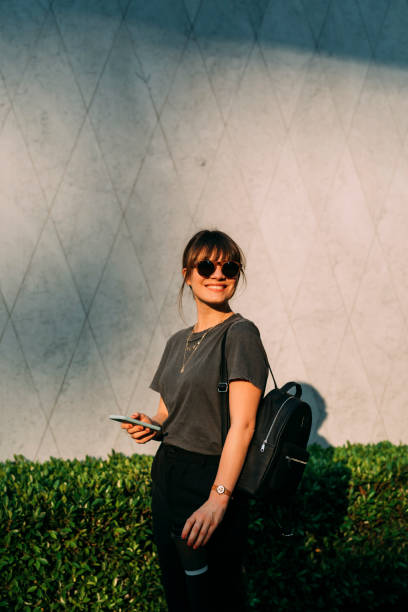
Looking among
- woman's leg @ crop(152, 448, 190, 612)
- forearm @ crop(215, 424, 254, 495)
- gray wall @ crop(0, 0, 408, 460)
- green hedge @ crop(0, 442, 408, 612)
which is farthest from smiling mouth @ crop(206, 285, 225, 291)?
gray wall @ crop(0, 0, 408, 460)

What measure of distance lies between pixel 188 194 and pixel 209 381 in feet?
9.75

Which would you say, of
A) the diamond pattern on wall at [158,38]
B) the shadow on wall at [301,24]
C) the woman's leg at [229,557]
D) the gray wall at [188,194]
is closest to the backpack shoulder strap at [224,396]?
the woman's leg at [229,557]

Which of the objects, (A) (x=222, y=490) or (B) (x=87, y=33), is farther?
(B) (x=87, y=33)

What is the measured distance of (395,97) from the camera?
17.1ft

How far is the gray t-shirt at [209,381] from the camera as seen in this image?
1.79 m

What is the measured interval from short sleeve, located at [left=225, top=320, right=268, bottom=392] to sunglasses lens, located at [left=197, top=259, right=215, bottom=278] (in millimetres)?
208

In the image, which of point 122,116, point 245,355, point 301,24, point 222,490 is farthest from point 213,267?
point 301,24

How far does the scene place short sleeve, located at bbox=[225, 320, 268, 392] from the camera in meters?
1.76

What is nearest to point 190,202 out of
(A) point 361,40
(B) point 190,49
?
(B) point 190,49

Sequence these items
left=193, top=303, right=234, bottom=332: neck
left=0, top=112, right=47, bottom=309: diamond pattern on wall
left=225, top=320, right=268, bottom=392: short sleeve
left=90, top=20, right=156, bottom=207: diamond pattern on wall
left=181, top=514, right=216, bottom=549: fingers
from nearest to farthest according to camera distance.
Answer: left=181, top=514, right=216, bottom=549: fingers, left=225, top=320, right=268, bottom=392: short sleeve, left=193, top=303, right=234, bottom=332: neck, left=0, top=112, right=47, bottom=309: diamond pattern on wall, left=90, top=20, right=156, bottom=207: diamond pattern on wall

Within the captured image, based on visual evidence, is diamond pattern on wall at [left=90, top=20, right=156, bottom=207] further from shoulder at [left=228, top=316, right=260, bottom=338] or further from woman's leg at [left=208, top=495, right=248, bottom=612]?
woman's leg at [left=208, top=495, right=248, bottom=612]

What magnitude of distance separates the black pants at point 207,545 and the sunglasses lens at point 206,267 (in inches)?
23.7

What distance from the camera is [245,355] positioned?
1786 mm

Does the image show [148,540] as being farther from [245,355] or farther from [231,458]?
[245,355]
